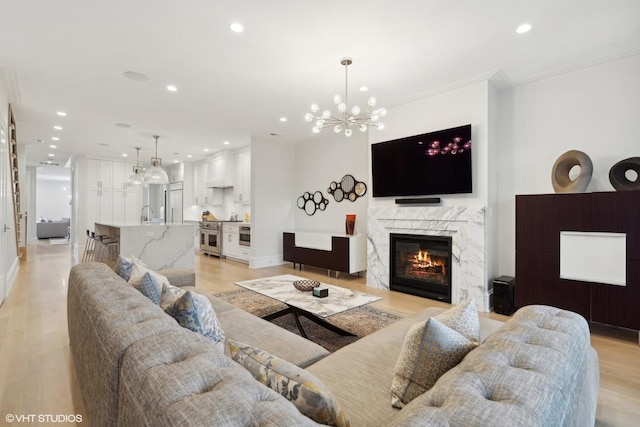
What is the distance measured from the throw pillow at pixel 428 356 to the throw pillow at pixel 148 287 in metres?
1.40

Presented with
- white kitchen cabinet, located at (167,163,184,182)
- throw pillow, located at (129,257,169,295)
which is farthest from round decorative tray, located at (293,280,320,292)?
white kitchen cabinet, located at (167,163,184,182)

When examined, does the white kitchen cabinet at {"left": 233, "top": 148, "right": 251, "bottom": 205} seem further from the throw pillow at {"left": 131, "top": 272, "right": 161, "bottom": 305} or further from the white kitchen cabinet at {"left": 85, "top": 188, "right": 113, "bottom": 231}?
the throw pillow at {"left": 131, "top": 272, "right": 161, "bottom": 305}

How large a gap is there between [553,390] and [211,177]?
8.64 m

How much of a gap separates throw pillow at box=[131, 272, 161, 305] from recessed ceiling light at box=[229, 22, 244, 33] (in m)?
Result: 2.13

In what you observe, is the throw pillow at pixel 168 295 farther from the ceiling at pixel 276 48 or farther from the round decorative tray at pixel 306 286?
the ceiling at pixel 276 48

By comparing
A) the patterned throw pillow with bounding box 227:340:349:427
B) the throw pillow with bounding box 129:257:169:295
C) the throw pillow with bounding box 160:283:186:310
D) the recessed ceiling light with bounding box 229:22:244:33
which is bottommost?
the patterned throw pillow with bounding box 227:340:349:427

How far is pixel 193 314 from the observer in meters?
1.44

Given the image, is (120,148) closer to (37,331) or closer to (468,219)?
(37,331)

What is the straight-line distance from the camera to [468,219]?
3.82 m

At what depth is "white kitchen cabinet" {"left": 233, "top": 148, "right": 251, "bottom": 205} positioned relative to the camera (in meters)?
7.38

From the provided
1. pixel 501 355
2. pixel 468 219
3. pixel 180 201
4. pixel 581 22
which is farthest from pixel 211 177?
pixel 501 355

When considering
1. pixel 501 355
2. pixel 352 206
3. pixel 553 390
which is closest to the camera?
pixel 553 390

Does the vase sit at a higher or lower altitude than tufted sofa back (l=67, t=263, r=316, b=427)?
higher

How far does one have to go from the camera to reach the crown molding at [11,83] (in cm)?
349
